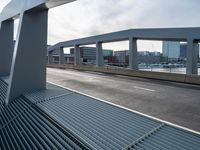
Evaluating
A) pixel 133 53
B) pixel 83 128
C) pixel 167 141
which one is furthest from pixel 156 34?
pixel 167 141

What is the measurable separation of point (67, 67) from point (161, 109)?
31.4 meters

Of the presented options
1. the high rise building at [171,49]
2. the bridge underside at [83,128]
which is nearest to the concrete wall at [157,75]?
the bridge underside at [83,128]

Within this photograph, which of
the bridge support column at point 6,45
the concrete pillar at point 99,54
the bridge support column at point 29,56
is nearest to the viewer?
the bridge support column at point 29,56

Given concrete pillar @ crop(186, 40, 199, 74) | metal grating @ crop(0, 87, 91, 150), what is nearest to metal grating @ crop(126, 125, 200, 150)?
metal grating @ crop(0, 87, 91, 150)

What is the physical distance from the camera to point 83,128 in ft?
11.9

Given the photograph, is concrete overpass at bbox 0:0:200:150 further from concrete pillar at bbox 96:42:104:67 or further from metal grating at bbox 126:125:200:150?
concrete pillar at bbox 96:42:104:67

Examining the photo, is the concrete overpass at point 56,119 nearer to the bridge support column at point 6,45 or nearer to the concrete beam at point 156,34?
the bridge support column at point 6,45

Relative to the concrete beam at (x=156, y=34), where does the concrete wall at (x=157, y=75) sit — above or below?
below

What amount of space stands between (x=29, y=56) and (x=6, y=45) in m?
5.67

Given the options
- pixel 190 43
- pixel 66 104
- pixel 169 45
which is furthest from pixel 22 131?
pixel 169 45

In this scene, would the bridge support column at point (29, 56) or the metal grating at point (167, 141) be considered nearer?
the metal grating at point (167, 141)

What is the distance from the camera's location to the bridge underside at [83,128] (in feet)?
10.0

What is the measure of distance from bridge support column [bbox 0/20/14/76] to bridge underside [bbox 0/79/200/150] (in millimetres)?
6792

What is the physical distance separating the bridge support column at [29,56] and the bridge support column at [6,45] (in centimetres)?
521
